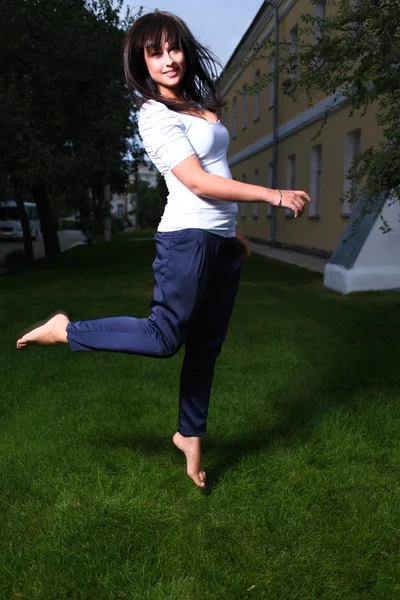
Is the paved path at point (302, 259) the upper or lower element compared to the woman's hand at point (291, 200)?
lower

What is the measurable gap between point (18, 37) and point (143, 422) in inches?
432

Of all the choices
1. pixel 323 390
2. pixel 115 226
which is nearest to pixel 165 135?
pixel 323 390

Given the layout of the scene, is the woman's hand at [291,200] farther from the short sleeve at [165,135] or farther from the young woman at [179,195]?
the short sleeve at [165,135]

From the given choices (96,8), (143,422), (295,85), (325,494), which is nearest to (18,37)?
(96,8)

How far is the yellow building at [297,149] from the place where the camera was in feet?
46.8

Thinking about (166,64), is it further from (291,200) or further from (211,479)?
(211,479)

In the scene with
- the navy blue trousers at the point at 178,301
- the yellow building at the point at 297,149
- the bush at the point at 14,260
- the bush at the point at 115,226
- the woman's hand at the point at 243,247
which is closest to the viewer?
the navy blue trousers at the point at 178,301

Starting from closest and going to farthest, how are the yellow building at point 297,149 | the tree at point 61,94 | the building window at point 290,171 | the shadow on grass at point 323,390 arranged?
1. the shadow on grass at point 323,390
2. the tree at point 61,94
3. the yellow building at point 297,149
4. the building window at point 290,171

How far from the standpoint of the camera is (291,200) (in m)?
2.12

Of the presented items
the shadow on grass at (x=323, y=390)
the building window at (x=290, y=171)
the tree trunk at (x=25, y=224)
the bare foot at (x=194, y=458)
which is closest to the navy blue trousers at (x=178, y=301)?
the bare foot at (x=194, y=458)

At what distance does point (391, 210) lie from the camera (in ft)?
29.2

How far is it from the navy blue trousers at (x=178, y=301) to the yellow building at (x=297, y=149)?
6.87 meters

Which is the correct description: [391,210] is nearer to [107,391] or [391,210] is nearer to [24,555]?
[107,391]

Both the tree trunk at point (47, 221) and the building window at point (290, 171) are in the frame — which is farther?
the building window at point (290, 171)
